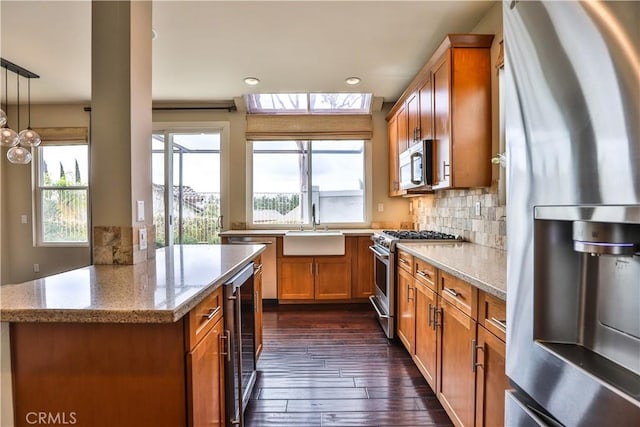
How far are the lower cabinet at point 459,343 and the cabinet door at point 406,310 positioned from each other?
14 mm

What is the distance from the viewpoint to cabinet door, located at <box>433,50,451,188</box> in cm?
237

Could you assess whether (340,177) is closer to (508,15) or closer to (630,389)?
(508,15)

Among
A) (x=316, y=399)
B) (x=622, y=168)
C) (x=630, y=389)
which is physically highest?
(x=622, y=168)

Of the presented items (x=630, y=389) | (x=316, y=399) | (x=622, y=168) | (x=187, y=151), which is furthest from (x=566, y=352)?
(x=187, y=151)

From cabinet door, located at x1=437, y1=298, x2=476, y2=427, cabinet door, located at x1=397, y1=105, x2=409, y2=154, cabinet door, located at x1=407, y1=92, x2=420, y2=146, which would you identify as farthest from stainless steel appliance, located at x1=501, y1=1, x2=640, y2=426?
cabinet door, located at x1=397, y1=105, x2=409, y2=154

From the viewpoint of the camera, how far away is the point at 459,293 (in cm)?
161

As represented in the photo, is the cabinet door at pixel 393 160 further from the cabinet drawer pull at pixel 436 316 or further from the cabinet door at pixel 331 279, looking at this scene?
the cabinet drawer pull at pixel 436 316

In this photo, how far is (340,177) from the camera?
178 inches

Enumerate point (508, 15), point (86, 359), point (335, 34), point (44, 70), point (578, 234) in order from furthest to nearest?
point (44, 70) → point (335, 34) → point (86, 359) → point (508, 15) → point (578, 234)

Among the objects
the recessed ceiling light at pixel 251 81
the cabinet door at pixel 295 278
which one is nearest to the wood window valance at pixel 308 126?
the recessed ceiling light at pixel 251 81

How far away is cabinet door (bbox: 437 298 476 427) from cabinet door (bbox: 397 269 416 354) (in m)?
0.53

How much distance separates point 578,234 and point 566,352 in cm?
28

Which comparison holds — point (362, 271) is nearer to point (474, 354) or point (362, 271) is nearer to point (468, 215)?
point (468, 215)

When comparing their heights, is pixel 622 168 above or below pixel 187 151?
below
